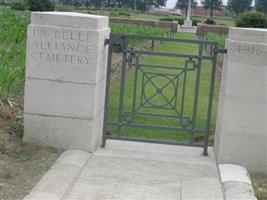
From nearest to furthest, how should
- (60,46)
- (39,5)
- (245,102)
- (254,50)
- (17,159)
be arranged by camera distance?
(17,159) → (254,50) → (245,102) → (60,46) → (39,5)

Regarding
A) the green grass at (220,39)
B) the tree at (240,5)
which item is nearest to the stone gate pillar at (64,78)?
the green grass at (220,39)

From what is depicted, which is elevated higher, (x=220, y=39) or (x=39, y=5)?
(x=39, y=5)

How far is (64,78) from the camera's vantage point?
591 centimetres

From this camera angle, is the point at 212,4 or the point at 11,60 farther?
the point at 212,4

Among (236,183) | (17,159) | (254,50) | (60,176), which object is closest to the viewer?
(60,176)

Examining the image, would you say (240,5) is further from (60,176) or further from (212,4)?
(60,176)

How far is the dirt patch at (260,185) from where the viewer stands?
199 inches

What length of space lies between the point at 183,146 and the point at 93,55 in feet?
5.13

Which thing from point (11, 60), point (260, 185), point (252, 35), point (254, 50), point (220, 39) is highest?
point (252, 35)

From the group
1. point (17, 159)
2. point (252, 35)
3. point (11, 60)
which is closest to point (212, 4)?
point (11, 60)

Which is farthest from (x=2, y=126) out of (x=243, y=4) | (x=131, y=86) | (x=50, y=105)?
(x=243, y=4)

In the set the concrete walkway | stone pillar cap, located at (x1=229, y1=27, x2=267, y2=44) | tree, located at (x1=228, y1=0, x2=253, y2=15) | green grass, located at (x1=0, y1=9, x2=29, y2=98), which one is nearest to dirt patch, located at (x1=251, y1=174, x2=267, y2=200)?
the concrete walkway

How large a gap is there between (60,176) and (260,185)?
1807 mm

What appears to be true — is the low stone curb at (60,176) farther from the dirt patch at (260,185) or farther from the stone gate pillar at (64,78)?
the dirt patch at (260,185)
